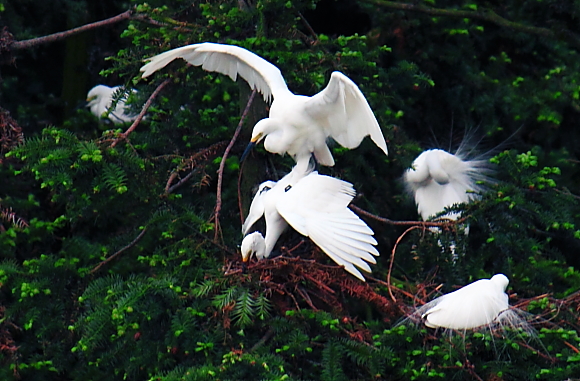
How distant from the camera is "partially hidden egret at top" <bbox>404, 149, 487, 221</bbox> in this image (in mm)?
4922

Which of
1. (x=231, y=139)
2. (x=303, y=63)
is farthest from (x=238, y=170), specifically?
(x=303, y=63)

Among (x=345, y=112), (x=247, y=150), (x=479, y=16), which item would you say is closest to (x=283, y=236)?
(x=247, y=150)

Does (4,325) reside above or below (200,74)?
below

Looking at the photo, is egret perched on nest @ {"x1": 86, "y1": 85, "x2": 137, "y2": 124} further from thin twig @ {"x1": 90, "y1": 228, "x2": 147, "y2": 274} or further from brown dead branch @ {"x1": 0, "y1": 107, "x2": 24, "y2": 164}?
thin twig @ {"x1": 90, "y1": 228, "x2": 147, "y2": 274}

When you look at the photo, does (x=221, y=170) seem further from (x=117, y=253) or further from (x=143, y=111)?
(x=117, y=253)

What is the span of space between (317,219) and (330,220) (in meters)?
0.05

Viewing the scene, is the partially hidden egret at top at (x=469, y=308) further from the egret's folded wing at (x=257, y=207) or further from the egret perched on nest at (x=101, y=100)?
the egret perched on nest at (x=101, y=100)

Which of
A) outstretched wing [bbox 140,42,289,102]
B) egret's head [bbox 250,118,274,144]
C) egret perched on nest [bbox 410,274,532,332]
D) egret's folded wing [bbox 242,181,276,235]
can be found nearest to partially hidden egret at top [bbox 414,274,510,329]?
egret perched on nest [bbox 410,274,532,332]

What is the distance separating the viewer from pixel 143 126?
16.5ft

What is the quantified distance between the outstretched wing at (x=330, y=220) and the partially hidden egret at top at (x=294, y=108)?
165mm

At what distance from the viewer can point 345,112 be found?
3840 millimetres

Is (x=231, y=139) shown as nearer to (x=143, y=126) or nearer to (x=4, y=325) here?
(x=143, y=126)

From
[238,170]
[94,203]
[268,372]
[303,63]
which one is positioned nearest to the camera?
[268,372]

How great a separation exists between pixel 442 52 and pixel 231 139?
1.55m
